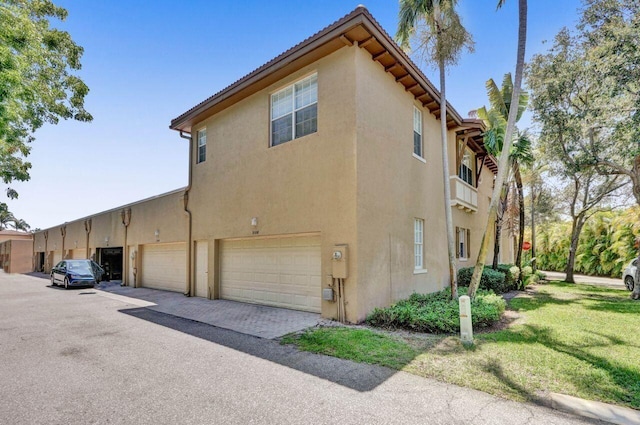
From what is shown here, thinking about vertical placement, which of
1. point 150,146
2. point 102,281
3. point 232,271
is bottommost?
point 102,281

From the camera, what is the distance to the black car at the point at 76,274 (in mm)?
17562

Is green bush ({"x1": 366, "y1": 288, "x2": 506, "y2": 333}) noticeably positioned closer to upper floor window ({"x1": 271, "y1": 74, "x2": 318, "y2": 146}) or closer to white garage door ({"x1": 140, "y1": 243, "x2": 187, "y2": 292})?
upper floor window ({"x1": 271, "y1": 74, "x2": 318, "y2": 146})

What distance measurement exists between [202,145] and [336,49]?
25.3 ft

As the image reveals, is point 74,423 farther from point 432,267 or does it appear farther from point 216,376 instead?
point 432,267

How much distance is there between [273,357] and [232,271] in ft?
21.7

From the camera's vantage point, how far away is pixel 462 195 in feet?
48.0

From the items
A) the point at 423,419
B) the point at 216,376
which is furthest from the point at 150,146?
the point at 423,419

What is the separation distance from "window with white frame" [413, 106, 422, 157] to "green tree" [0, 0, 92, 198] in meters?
11.7

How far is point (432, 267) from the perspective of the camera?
12.3 m

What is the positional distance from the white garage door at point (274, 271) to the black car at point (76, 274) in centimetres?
1034

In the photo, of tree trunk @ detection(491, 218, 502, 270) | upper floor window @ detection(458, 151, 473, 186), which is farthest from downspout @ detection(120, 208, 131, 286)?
tree trunk @ detection(491, 218, 502, 270)

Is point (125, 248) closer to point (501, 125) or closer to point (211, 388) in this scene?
point (211, 388)

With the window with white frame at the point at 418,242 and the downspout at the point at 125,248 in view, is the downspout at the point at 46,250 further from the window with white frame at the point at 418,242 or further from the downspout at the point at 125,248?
the window with white frame at the point at 418,242

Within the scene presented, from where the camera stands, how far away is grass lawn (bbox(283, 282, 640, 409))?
14.8 ft
